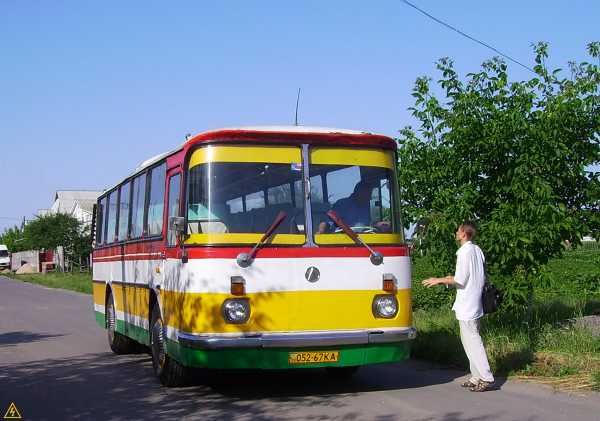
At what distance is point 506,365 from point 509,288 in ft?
5.33

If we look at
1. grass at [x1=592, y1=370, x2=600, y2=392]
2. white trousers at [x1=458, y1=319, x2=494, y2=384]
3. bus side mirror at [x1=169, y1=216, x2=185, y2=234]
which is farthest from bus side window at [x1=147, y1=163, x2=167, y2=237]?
grass at [x1=592, y1=370, x2=600, y2=392]

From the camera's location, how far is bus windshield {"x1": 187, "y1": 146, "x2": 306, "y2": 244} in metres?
9.25

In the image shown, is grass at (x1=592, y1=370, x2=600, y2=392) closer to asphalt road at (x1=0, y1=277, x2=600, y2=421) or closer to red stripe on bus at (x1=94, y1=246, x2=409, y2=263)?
asphalt road at (x1=0, y1=277, x2=600, y2=421)

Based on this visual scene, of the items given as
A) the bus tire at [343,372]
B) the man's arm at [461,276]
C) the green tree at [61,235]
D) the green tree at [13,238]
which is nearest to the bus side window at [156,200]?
the bus tire at [343,372]

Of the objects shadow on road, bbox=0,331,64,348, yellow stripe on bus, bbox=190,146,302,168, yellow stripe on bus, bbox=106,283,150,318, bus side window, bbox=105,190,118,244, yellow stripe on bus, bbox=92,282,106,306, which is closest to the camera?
yellow stripe on bus, bbox=190,146,302,168

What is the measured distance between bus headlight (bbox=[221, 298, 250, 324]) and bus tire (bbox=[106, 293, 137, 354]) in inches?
212

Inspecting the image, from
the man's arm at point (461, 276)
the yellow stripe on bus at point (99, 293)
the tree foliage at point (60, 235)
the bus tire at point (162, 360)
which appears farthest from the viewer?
the tree foliage at point (60, 235)

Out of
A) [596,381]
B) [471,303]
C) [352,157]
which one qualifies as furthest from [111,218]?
[596,381]

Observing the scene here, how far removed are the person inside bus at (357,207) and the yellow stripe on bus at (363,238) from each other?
148 mm

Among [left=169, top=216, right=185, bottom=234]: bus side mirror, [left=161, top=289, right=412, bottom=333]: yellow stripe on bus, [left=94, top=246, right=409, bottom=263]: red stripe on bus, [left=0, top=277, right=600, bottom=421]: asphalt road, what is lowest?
[left=0, top=277, right=600, bottom=421]: asphalt road

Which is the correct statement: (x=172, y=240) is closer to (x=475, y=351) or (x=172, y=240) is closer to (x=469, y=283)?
(x=469, y=283)

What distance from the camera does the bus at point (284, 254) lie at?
29.7ft

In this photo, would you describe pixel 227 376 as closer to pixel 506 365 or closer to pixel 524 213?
pixel 506 365

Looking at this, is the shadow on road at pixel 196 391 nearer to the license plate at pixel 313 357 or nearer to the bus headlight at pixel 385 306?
the license plate at pixel 313 357
